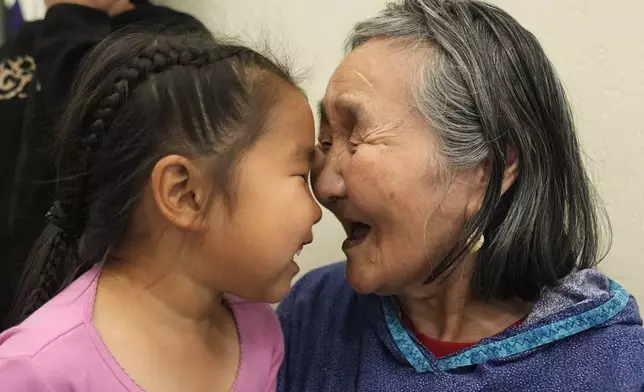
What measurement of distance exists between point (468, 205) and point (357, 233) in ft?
0.59

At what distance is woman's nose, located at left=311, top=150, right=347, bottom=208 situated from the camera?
0.95 metres

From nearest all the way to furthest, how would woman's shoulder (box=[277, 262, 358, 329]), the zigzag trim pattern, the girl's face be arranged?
the girl's face, the zigzag trim pattern, woman's shoulder (box=[277, 262, 358, 329])

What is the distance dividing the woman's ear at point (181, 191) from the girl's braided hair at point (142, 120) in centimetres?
2

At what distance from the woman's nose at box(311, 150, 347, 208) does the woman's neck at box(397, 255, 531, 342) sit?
227mm

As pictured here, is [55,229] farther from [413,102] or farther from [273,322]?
[413,102]

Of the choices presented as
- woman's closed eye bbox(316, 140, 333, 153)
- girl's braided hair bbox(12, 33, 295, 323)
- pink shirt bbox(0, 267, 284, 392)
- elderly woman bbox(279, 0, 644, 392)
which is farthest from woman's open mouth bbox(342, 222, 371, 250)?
pink shirt bbox(0, 267, 284, 392)

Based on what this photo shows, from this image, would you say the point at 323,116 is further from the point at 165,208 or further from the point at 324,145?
the point at 165,208

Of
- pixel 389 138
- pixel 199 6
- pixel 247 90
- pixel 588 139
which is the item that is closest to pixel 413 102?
pixel 389 138

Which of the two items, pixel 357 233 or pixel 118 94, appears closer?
pixel 118 94

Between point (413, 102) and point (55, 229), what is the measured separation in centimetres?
56

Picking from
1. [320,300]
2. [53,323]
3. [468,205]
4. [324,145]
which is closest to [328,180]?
[324,145]

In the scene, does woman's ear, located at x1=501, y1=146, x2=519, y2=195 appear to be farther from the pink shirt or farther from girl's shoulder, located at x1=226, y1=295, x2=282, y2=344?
the pink shirt

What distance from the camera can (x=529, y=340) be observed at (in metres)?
0.94

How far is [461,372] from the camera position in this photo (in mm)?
966
